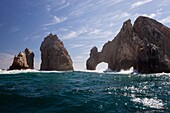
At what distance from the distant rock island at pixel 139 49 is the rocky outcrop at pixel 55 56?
13.0m

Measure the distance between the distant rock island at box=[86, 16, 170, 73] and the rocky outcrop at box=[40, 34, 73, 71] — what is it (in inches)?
512

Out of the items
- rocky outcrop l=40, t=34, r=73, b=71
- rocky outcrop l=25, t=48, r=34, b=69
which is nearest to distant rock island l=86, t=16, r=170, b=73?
rocky outcrop l=40, t=34, r=73, b=71

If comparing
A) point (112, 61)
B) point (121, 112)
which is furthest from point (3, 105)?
point (112, 61)

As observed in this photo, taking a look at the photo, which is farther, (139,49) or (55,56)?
(55,56)

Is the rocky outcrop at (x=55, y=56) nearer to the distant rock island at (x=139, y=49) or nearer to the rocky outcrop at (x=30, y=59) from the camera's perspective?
the rocky outcrop at (x=30, y=59)

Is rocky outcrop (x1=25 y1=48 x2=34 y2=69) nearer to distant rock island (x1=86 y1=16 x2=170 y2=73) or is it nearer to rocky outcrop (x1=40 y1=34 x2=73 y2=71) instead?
rocky outcrop (x1=40 y1=34 x2=73 y2=71)

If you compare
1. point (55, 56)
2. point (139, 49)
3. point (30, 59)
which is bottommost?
point (30, 59)

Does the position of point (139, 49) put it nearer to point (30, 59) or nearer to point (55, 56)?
point (55, 56)

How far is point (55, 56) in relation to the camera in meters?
111

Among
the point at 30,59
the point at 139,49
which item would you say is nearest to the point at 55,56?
the point at 30,59

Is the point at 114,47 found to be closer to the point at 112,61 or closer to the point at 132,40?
the point at 112,61

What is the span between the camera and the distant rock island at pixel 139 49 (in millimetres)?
64625

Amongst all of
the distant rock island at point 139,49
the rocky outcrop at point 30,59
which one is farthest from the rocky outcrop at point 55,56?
the distant rock island at point 139,49

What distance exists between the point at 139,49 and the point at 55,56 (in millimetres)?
54423
